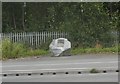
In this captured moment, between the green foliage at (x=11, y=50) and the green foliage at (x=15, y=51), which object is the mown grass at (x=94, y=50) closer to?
the green foliage at (x=15, y=51)

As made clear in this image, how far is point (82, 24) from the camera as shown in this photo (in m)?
25.0

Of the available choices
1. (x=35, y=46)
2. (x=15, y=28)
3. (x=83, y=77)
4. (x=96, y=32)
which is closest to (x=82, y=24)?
(x=96, y=32)

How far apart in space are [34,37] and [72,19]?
2740mm

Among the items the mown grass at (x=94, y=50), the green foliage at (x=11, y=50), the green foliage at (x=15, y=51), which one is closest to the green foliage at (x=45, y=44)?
the green foliage at (x=15, y=51)

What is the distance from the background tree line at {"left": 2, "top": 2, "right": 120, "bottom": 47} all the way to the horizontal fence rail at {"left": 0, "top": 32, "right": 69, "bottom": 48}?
67 cm

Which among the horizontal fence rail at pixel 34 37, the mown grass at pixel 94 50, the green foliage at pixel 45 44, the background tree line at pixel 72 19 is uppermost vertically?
the background tree line at pixel 72 19

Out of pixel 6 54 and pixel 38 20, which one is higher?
pixel 38 20

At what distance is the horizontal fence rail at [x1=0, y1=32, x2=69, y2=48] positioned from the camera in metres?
23.9

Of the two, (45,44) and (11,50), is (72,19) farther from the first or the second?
(11,50)

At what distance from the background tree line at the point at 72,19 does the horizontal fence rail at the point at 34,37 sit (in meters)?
0.67

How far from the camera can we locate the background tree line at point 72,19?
2453 centimetres

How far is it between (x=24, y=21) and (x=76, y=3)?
13.9 feet

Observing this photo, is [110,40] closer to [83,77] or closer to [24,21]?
[24,21]

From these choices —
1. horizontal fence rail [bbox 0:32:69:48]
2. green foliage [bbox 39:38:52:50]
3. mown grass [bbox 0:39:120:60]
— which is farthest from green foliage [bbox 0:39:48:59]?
horizontal fence rail [bbox 0:32:69:48]
